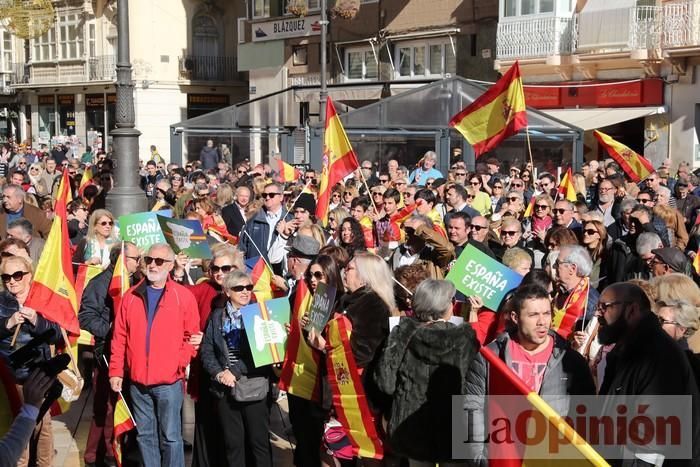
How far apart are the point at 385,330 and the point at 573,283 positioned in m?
1.43

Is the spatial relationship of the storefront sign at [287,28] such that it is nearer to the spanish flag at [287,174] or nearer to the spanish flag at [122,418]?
the spanish flag at [287,174]

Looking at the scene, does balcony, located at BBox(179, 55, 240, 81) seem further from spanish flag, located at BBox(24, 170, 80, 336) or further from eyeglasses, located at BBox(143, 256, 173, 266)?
eyeglasses, located at BBox(143, 256, 173, 266)

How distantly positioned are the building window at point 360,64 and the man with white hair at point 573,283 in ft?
83.2

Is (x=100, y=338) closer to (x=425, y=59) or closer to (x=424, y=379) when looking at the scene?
(x=424, y=379)

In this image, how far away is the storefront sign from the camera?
33156 mm

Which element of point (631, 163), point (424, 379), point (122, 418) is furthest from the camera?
point (631, 163)

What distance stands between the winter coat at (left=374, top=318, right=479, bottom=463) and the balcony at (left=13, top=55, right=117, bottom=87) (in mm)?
37517

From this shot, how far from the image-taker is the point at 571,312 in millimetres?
6191

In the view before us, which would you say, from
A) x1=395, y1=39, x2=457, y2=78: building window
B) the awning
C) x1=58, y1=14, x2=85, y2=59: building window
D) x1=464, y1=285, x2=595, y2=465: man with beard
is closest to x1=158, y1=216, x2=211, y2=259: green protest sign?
x1=464, y1=285, x2=595, y2=465: man with beard

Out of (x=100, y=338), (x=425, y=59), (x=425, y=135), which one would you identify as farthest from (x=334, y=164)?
(x=425, y=59)

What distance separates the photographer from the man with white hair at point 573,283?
6.24m

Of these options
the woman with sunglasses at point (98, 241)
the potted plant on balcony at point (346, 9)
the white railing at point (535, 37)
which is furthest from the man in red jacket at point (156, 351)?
the potted plant on balcony at point (346, 9)

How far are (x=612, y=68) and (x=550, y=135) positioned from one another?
5.69 metres

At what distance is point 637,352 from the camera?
4.48m
